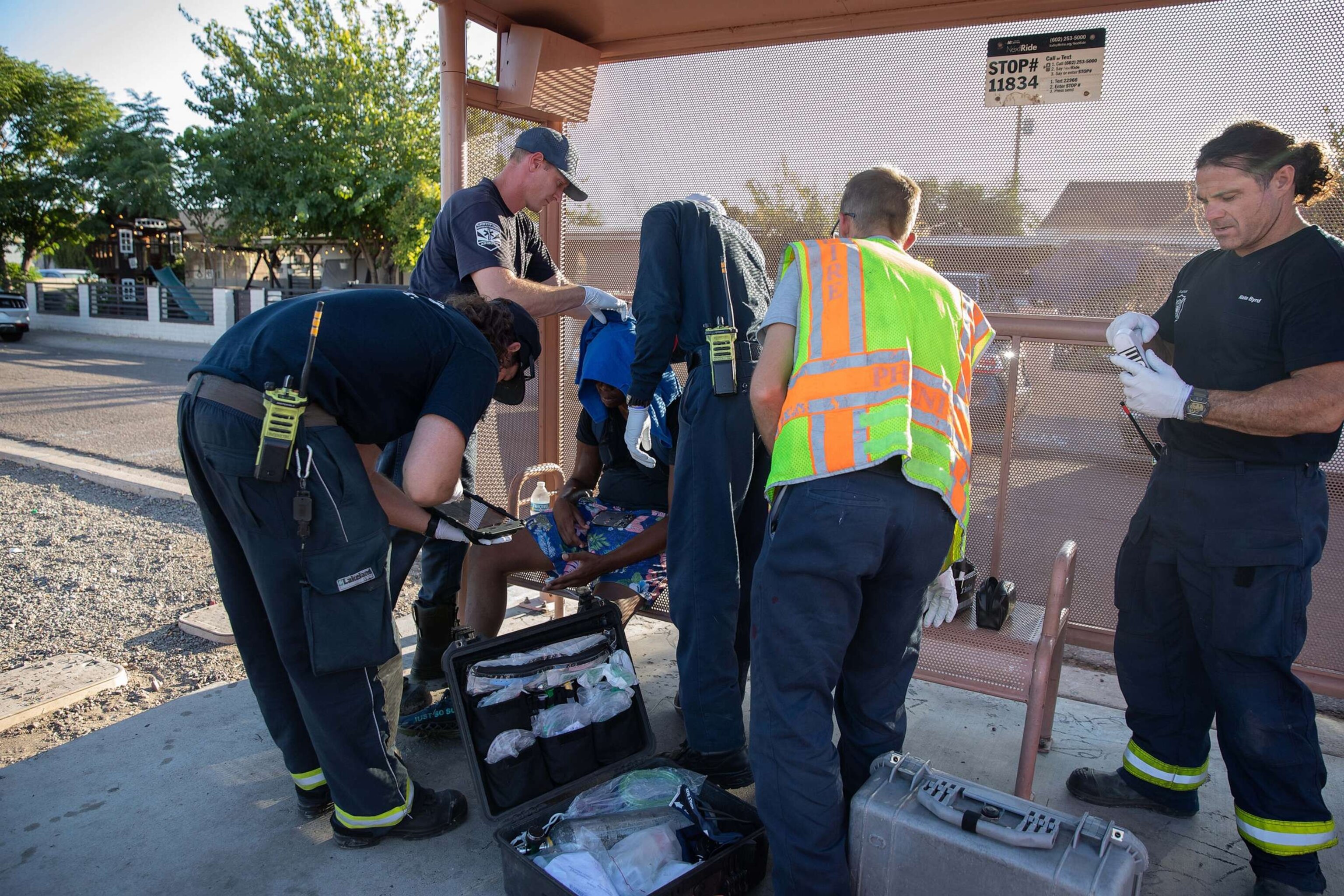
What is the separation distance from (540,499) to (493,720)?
4.48 feet

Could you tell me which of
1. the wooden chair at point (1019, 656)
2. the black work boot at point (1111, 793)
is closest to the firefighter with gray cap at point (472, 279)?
the wooden chair at point (1019, 656)

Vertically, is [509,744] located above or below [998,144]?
below

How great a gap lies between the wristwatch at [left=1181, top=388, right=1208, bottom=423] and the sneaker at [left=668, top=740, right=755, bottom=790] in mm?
1615

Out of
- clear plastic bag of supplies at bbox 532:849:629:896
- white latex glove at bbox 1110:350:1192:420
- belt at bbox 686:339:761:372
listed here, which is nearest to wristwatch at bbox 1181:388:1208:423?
white latex glove at bbox 1110:350:1192:420

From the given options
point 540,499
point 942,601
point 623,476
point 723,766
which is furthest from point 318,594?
point 942,601

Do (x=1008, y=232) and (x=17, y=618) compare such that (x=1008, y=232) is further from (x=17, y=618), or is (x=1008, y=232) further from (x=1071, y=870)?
(x=17, y=618)

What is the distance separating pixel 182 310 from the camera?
952 inches

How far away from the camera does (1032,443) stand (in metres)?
3.13

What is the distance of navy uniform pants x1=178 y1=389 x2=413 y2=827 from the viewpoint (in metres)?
2.18

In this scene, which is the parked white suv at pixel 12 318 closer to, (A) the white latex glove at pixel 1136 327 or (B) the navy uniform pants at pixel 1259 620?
(A) the white latex glove at pixel 1136 327

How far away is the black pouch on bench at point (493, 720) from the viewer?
2490 mm

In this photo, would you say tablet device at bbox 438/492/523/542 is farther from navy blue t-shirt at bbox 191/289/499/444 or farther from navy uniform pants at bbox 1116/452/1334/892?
navy uniform pants at bbox 1116/452/1334/892

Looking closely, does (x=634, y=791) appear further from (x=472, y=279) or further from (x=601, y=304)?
(x=472, y=279)

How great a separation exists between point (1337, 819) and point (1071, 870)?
60.5 inches
